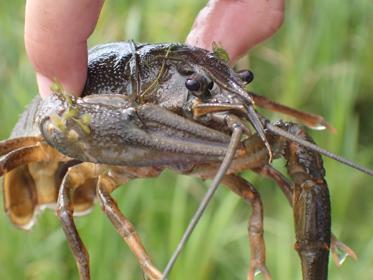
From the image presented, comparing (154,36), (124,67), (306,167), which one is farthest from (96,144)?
(154,36)

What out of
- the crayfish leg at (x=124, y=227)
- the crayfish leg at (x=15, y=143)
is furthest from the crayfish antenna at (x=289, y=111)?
the crayfish leg at (x=15, y=143)

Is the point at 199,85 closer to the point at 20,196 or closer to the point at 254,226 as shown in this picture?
the point at 254,226

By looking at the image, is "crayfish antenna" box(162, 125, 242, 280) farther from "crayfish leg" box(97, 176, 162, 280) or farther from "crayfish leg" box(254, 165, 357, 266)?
"crayfish leg" box(254, 165, 357, 266)

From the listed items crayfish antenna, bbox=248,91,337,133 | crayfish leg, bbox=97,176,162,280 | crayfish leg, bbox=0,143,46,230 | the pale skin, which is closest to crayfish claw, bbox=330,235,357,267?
crayfish antenna, bbox=248,91,337,133

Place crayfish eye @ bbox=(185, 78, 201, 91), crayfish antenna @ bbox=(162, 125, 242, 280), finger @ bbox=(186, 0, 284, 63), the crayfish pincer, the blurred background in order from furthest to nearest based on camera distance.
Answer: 1. the blurred background
2. finger @ bbox=(186, 0, 284, 63)
3. crayfish eye @ bbox=(185, 78, 201, 91)
4. the crayfish pincer
5. crayfish antenna @ bbox=(162, 125, 242, 280)

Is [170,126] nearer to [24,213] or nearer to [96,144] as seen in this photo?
[96,144]

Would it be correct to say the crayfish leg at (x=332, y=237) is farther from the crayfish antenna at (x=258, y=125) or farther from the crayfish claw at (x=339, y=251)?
the crayfish antenna at (x=258, y=125)
